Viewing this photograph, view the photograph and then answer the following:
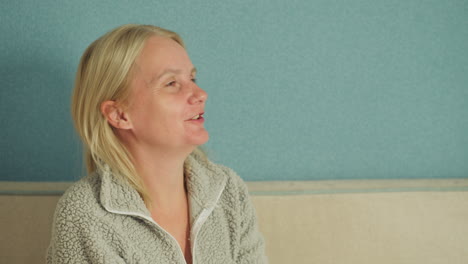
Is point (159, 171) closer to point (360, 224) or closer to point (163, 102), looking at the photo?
point (163, 102)

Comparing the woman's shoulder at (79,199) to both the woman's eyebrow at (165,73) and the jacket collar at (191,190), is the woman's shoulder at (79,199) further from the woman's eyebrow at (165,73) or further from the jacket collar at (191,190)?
the woman's eyebrow at (165,73)

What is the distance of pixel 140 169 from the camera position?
3.98ft

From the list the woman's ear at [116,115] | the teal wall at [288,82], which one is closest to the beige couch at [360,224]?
the teal wall at [288,82]

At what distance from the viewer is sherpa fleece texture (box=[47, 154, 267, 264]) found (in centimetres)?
105

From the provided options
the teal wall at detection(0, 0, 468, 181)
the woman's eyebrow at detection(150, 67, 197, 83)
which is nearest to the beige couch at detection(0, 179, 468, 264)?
the teal wall at detection(0, 0, 468, 181)

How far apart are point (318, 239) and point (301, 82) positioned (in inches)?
20.7

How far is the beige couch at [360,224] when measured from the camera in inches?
56.6

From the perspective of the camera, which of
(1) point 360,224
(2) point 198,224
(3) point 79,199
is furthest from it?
(1) point 360,224

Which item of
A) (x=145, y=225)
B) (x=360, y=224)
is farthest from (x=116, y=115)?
(x=360, y=224)

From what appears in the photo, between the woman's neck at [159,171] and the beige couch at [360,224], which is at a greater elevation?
the beige couch at [360,224]

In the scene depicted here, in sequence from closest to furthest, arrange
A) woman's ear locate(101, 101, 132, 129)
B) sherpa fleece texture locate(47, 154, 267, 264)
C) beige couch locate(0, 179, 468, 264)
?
sherpa fleece texture locate(47, 154, 267, 264) → woman's ear locate(101, 101, 132, 129) → beige couch locate(0, 179, 468, 264)

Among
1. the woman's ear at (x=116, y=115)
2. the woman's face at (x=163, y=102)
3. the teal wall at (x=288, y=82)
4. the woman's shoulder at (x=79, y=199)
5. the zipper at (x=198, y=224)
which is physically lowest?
the woman's shoulder at (x=79, y=199)

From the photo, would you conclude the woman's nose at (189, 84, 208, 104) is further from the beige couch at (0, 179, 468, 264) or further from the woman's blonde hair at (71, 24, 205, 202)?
the beige couch at (0, 179, 468, 264)

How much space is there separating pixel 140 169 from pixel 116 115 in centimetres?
16
